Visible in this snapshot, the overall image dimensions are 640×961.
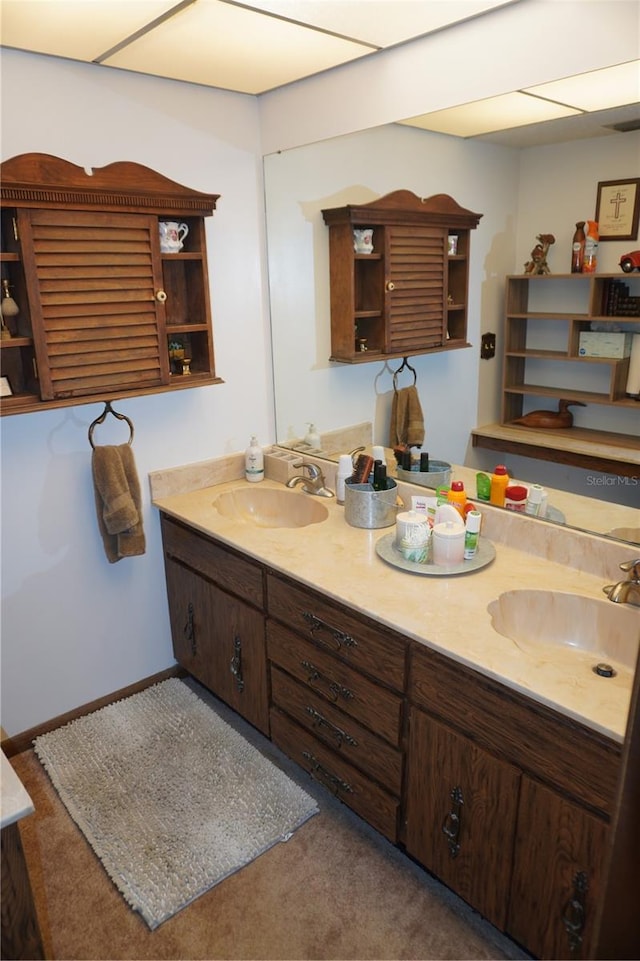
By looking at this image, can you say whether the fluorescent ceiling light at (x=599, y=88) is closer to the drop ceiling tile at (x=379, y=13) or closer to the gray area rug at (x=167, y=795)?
the drop ceiling tile at (x=379, y=13)

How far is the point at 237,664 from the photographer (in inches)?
85.4

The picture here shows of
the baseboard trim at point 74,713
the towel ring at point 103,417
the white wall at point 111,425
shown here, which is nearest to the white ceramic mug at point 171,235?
the white wall at point 111,425

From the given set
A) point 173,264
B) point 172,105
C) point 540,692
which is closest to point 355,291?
point 173,264

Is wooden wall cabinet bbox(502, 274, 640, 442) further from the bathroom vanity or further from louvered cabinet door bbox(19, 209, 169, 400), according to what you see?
louvered cabinet door bbox(19, 209, 169, 400)

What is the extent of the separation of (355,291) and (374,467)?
2.12ft

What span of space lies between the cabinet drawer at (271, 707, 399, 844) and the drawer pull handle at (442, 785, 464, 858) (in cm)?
17

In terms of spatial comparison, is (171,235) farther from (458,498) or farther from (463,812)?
(463,812)

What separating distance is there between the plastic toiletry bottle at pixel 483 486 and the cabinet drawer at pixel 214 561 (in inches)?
27.9

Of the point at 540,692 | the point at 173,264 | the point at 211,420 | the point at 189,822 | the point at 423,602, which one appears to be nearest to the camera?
the point at 540,692

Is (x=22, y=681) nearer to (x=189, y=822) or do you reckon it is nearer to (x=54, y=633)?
(x=54, y=633)

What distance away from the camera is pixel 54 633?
223 centimetres

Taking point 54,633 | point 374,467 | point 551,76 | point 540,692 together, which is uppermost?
point 551,76

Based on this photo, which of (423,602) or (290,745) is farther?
(290,745)

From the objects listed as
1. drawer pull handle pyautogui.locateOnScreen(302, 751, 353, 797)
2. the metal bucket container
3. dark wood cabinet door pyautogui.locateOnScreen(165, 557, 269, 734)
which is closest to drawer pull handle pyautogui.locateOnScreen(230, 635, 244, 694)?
dark wood cabinet door pyautogui.locateOnScreen(165, 557, 269, 734)
